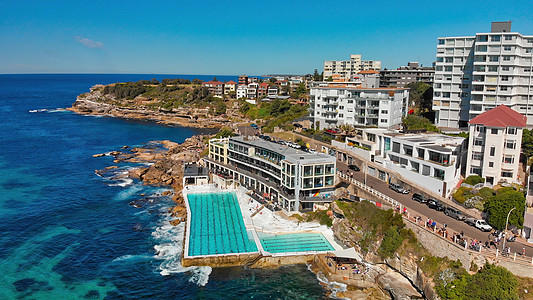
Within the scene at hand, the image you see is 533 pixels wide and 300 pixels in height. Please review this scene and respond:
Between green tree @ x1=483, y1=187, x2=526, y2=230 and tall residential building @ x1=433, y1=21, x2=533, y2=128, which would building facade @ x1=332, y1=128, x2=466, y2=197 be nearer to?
green tree @ x1=483, y1=187, x2=526, y2=230

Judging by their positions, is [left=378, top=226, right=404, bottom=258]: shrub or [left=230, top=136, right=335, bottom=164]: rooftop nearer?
[left=378, top=226, right=404, bottom=258]: shrub

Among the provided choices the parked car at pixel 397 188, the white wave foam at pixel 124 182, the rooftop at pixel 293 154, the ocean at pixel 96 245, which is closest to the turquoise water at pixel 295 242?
the ocean at pixel 96 245

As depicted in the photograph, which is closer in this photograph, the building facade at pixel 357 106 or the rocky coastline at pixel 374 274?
the rocky coastline at pixel 374 274

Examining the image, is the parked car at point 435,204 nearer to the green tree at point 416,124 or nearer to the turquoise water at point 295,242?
the turquoise water at point 295,242

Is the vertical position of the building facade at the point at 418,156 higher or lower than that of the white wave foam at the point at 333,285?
higher

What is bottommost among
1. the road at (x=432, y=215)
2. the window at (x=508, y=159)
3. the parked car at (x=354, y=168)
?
the road at (x=432, y=215)

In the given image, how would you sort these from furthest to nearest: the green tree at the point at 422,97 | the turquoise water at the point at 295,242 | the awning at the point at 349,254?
the green tree at the point at 422,97 → the turquoise water at the point at 295,242 → the awning at the point at 349,254

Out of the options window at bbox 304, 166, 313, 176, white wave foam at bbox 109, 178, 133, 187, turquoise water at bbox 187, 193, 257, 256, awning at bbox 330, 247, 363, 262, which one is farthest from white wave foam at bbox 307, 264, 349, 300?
white wave foam at bbox 109, 178, 133, 187
